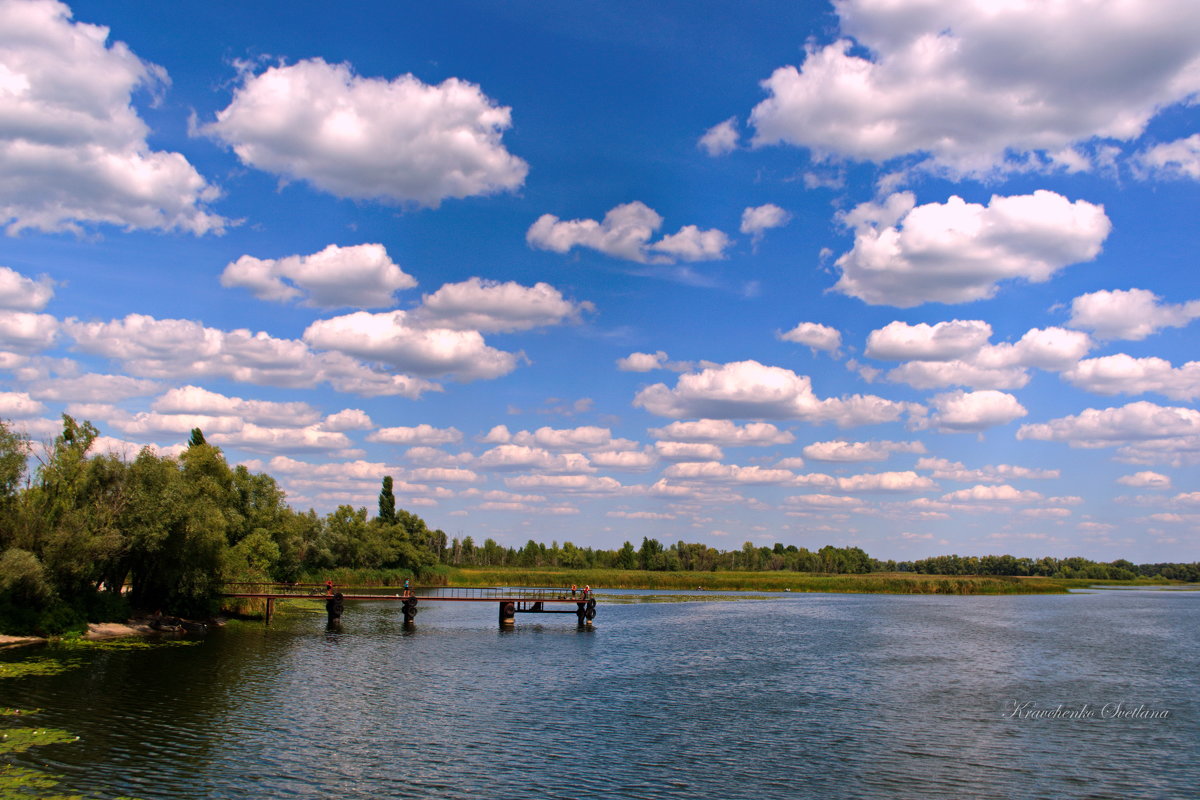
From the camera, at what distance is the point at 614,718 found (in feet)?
123

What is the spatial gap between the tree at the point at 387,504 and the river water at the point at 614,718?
97104 millimetres

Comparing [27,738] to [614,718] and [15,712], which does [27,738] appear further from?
[614,718]

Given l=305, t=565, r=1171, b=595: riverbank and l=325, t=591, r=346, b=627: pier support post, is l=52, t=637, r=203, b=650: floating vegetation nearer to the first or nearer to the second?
l=325, t=591, r=346, b=627: pier support post

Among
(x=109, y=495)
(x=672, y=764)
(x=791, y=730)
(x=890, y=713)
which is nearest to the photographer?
(x=672, y=764)

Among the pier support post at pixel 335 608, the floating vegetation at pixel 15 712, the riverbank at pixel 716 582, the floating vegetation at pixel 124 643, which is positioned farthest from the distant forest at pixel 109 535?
the riverbank at pixel 716 582

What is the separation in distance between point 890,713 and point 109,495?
54.4 meters

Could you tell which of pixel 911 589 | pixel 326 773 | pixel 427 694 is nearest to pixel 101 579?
pixel 427 694

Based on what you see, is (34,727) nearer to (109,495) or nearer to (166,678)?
(166,678)

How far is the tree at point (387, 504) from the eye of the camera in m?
166

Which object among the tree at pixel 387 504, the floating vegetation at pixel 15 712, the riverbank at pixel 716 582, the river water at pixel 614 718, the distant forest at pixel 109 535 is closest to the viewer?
the river water at pixel 614 718

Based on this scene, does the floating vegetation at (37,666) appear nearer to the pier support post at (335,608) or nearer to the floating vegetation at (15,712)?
the floating vegetation at (15,712)

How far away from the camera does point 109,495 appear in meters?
58.5

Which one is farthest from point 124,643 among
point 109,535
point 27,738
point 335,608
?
point 27,738

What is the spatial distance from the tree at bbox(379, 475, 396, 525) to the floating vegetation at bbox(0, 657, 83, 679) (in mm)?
119669
